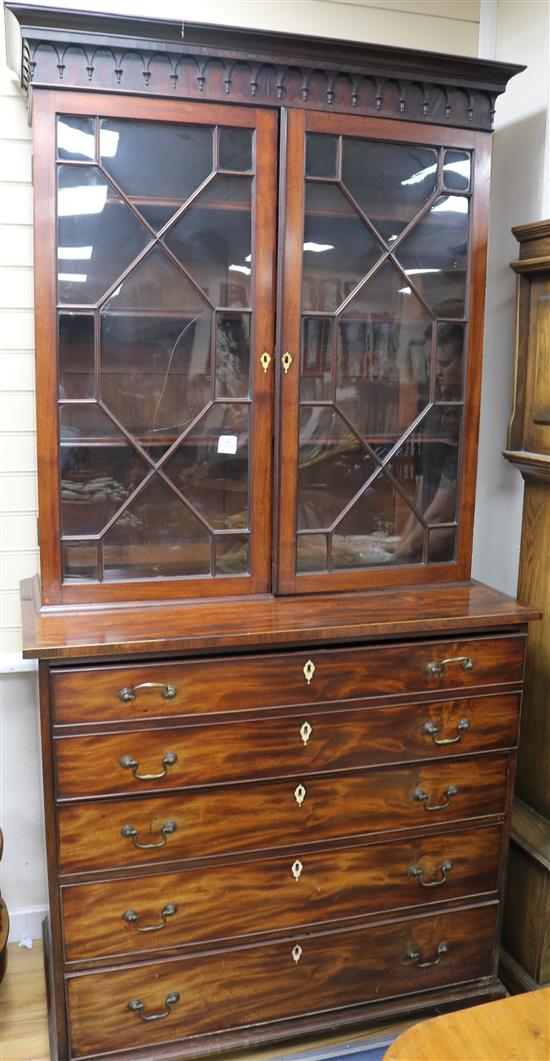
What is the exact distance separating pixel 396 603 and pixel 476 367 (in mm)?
590

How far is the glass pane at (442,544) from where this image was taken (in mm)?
2094

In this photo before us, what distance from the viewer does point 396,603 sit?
196 centimetres

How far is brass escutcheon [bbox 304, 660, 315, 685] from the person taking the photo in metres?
1.79

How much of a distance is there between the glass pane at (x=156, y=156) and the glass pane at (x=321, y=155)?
212 millimetres

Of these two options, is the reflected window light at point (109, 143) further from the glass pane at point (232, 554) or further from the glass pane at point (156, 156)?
the glass pane at point (232, 554)

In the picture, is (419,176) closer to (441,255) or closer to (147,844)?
(441,255)

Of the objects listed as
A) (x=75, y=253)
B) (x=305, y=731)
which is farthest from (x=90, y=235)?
(x=305, y=731)

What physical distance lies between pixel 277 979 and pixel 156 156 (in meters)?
1.77

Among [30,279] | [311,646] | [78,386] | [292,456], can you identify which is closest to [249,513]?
[292,456]

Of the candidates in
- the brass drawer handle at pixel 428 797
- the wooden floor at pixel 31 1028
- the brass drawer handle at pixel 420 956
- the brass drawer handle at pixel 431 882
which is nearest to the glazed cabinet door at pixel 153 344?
the brass drawer handle at pixel 428 797

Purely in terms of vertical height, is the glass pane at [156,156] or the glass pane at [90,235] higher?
the glass pane at [156,156]

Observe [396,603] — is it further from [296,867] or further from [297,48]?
[297,48]

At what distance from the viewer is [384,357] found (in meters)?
1.99

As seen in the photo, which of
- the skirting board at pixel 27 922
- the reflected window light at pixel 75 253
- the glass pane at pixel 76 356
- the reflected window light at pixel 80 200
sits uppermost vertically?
the reflected window light at pixel 80 200
